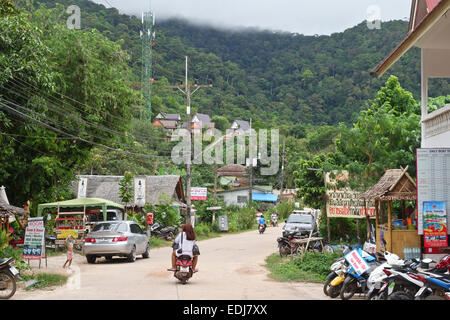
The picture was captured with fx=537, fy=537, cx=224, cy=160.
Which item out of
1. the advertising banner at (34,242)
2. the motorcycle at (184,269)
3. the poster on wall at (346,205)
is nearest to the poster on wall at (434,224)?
the motorcycle at (184,269)

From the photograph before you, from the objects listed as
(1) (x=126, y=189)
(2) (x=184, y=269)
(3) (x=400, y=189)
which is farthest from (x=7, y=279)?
(1) (x=126, y=189)

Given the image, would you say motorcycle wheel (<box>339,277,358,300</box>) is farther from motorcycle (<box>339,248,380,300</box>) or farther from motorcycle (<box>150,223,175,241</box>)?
motorcycle (<box>150,223,175,241</box>)

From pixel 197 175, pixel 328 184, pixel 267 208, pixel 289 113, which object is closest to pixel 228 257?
pixel 328 184

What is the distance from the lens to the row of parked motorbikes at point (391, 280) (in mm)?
9453

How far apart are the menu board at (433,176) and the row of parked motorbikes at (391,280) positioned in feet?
7.17

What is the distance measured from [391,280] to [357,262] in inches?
52.2

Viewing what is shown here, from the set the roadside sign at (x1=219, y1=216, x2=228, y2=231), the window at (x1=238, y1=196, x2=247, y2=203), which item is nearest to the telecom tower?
the window at (x1=238, y1=196, x2=247, y2=203)

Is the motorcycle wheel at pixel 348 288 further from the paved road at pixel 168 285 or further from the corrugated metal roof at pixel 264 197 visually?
the corrugated metal roof at pixel 264 197

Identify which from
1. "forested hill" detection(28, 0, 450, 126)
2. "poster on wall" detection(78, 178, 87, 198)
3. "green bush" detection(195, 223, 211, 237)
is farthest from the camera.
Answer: "forested hill" detection(28, 0, 450, 126)

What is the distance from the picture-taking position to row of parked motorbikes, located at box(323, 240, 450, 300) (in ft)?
Result: 31.0

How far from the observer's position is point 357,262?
36.3 ft

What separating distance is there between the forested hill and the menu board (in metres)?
46.2

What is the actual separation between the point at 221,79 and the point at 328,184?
89.0 metres

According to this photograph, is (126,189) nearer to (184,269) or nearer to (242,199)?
(184,269)
